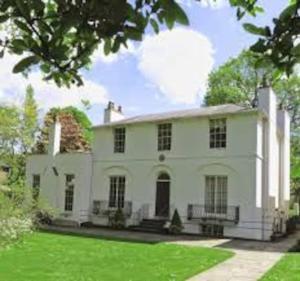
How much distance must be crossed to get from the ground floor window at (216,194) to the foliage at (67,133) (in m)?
19.1

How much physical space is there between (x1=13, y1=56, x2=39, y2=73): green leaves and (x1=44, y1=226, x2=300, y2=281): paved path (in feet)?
32.1

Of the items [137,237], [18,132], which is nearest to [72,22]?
[137,237]

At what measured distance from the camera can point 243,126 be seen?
2323cm

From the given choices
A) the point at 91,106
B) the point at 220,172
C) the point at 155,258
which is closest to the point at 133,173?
the point at 220,172

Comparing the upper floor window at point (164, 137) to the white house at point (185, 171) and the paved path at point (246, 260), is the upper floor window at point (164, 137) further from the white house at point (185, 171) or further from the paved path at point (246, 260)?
the paved path at point (246, 260)

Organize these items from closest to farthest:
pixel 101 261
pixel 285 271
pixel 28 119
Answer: pixel 285 271
pixel 101 261
pixel 28 119

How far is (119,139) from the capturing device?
1096 inches

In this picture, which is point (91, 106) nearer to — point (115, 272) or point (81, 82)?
point (115, 272)

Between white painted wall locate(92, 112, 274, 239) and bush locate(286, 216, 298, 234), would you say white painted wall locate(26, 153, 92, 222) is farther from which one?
bush locate(286, 216, 298, 234)

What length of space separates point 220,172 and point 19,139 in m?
15.9

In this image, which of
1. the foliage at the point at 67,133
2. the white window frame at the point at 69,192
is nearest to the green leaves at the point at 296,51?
the white window frame at the point at 69,192

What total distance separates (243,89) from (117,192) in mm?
19787

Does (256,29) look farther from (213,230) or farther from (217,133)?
(217,133)

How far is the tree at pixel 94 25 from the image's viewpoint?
2105 millimetres
